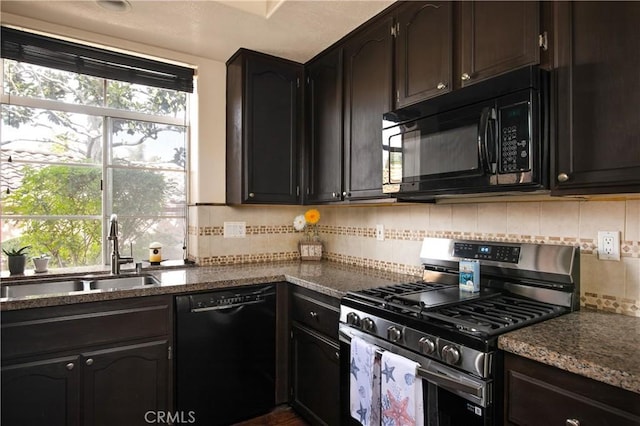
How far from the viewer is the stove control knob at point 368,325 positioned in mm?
1543

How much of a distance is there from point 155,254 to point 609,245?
99.3 inches

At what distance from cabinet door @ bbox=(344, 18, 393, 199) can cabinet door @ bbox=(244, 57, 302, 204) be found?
1.70 feet

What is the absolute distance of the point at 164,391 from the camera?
1937mm

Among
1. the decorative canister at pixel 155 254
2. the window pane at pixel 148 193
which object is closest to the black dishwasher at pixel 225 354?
the decorative canister at pixel 155 254

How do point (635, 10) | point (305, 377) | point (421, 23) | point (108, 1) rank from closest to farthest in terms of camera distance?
point (635, 10) < point (421, 23) < point (108, 1) < point (305, 377)

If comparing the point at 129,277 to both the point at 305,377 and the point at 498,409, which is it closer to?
the point at 305,377

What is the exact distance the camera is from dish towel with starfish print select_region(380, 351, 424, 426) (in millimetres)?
1307

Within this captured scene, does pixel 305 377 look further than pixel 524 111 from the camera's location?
Yes

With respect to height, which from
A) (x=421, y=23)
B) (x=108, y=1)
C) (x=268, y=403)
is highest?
(x=108, y=1)

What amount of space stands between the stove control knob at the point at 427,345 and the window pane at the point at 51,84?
244 centimetres

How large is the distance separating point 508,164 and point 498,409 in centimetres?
83

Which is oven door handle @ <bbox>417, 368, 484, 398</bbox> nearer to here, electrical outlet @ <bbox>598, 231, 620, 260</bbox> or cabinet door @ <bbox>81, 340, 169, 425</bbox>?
electrical outlet @ <bbox>598, 231, 620, 260</bbox>

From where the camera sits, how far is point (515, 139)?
1320 millimetres

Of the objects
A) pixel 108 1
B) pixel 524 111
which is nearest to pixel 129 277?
pixel 108 1
